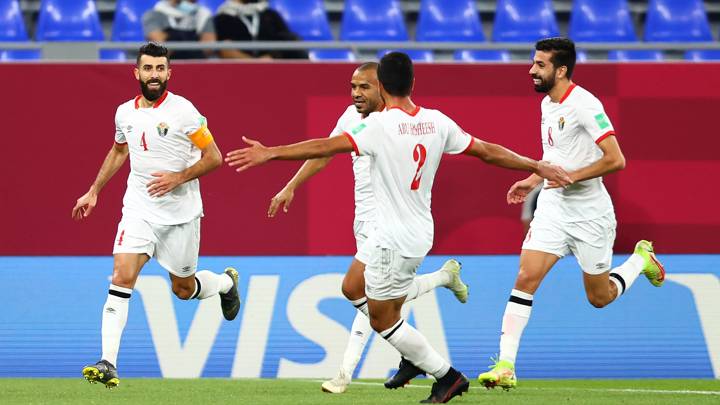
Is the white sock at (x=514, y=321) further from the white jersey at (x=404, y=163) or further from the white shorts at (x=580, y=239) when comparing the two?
the white jersey at (x=404, y=163)

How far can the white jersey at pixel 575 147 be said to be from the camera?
8.41m

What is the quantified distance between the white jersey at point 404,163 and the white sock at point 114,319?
2039 mm

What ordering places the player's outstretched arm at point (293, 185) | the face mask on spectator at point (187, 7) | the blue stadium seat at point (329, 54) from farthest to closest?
the blue stadium seat at point (329, 54) → the face mask on spectator at point (187, 7) → the player's outstretched arm at point (293, 185)

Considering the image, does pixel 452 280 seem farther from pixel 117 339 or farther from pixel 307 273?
pixel 117 339

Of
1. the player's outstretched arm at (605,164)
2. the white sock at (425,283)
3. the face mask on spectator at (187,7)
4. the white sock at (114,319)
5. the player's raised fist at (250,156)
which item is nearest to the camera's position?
the player's raised fist at (250,156)

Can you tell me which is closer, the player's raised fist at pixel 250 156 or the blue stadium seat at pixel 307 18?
the player's raised fist at pixel 250 156

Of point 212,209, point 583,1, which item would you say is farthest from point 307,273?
point 583,1

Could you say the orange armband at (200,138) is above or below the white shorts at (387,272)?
above

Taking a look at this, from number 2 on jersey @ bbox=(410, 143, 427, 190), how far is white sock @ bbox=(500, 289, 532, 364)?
56.4 inches

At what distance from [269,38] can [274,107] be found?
1445 mm

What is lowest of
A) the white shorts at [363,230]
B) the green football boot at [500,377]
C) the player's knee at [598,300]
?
the green football boot at [500,377]

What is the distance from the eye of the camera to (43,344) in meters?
10.6

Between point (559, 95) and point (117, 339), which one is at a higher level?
point (559, 95)

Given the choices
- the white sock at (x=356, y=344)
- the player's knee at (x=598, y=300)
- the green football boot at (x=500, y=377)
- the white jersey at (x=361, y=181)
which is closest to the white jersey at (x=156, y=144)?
the white jersey at (x=361, y=181)
